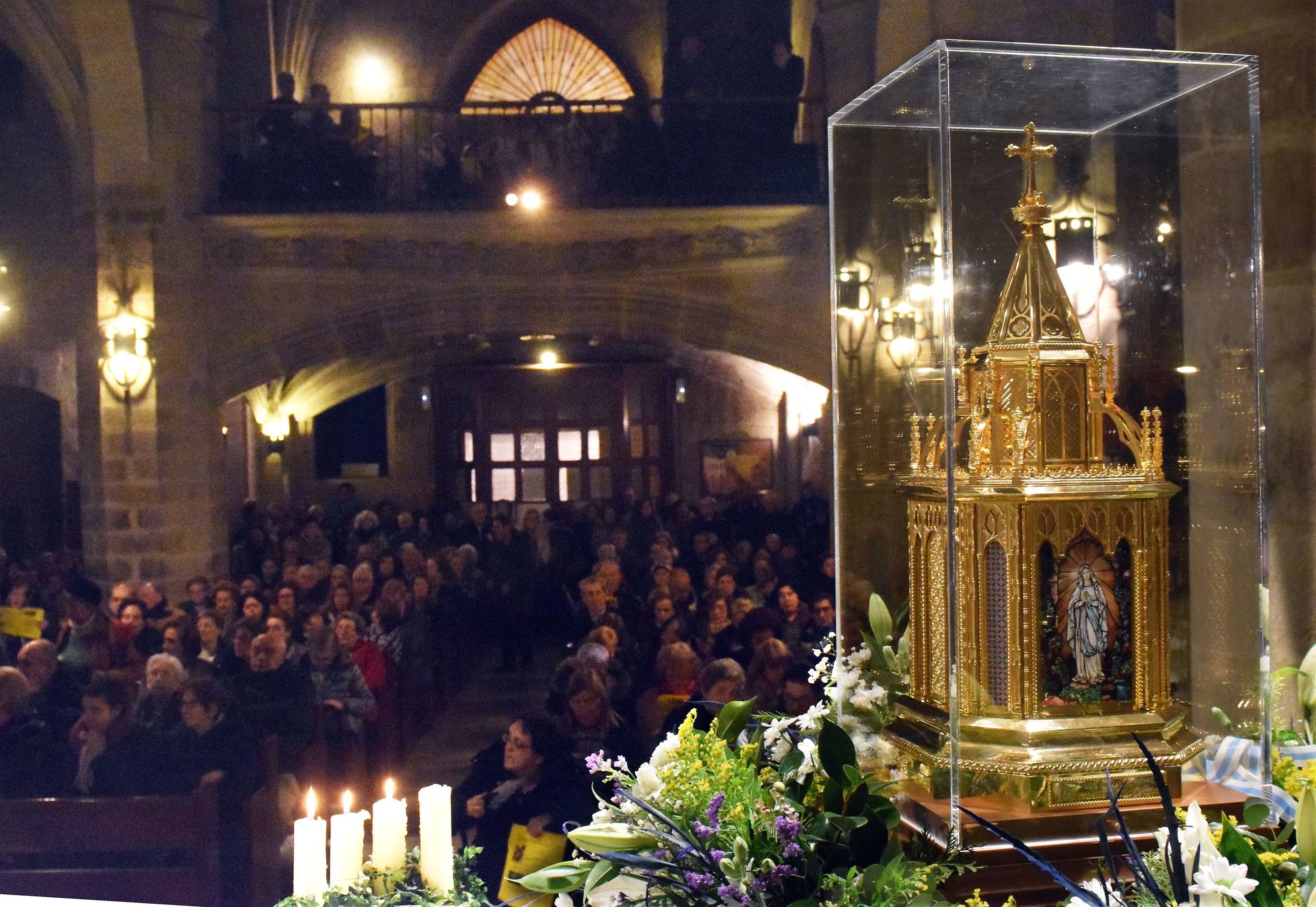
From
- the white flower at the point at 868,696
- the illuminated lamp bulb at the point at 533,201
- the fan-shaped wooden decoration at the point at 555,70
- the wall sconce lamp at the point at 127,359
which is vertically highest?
the fan-shaped wooden decoration at the point at 555,70

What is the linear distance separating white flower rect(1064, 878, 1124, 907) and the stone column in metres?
1.36

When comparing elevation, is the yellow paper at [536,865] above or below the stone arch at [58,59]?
below

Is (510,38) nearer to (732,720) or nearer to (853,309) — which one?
(853,309)

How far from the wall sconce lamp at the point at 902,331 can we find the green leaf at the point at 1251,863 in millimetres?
730

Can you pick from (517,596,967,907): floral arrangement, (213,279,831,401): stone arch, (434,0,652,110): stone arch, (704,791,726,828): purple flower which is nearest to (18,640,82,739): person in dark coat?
(213,279,831,401): stone arch

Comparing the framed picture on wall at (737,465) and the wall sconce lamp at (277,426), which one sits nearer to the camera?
the framed picture on wall at (737,465)

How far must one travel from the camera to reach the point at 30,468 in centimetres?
882

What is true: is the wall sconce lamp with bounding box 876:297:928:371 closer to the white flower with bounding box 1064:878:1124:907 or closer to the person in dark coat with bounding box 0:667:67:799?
the white flower with bounding box 1064:878:1124:907

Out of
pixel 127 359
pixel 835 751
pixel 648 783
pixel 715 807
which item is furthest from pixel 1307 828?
pixel 127 359

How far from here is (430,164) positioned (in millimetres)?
8172

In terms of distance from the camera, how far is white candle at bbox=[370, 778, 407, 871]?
1.82 m

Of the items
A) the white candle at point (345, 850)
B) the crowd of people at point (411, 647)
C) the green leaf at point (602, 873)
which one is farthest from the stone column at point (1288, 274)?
the crowd of people at point (411, 647)

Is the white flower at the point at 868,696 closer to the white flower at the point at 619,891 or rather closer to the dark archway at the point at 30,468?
the white flower at the point at 619,891

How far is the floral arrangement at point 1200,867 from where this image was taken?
1146mm
